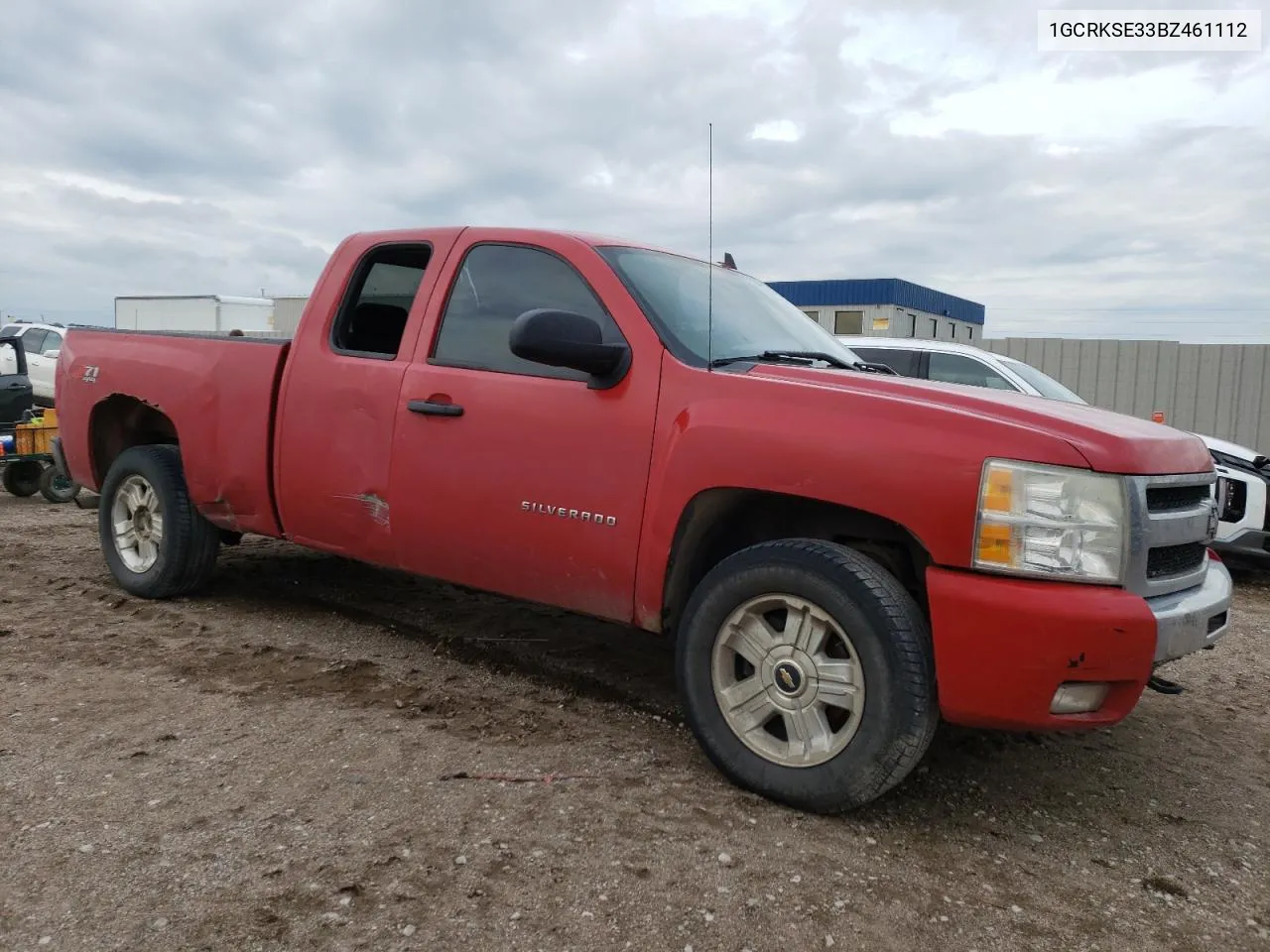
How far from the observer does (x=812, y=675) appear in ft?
9.61

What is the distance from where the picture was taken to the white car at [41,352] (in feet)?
50.8

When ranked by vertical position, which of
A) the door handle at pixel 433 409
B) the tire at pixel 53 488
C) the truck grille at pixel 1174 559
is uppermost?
the door handle at pixel 433 409

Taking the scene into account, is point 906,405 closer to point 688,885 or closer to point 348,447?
point 688,885

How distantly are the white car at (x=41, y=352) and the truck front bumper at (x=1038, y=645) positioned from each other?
14.9 m

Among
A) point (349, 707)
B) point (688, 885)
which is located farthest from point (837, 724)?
point (349, 707)

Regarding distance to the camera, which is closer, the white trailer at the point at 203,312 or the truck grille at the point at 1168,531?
the truck grille at the point at 1168,531

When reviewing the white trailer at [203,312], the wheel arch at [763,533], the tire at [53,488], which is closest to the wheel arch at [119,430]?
the wheel arch at [763,533]

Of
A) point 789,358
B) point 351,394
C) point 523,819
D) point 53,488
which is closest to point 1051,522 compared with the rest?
point 789,358

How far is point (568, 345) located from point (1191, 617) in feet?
6.66

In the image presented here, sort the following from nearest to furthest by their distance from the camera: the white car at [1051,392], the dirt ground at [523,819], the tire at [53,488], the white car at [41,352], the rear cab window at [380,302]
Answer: the dirt ground at [523,819]
the rear cab window at [380,302]
the white car at [1051,392]
the tire at [53,488]
the white car at [41,352]

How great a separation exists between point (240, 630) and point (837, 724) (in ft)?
9.84

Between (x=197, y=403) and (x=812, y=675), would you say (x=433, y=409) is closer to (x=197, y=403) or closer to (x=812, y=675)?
(x=197, y=403)

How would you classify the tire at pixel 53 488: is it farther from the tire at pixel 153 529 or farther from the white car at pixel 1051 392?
the white car at pixel 1051 392

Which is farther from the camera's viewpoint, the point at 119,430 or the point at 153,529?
the point at 119,430
